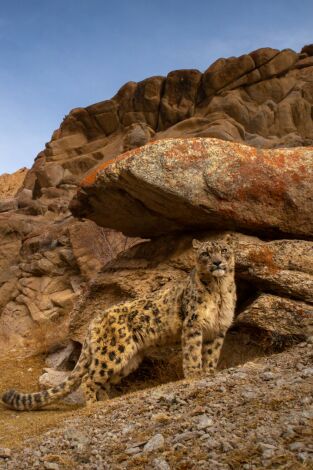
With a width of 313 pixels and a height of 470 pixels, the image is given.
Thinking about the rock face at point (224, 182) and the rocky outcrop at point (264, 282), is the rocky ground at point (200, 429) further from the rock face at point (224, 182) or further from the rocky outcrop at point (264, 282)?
the rock face at point (224, 182)

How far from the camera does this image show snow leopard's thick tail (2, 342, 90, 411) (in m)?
8.88

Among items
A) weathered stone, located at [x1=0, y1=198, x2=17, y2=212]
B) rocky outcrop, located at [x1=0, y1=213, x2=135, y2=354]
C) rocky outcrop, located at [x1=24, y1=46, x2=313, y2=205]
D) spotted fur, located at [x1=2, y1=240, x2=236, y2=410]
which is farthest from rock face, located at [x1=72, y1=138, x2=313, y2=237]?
weathered stone, located at [x1=0, y1=198, x2=17, y2=212]

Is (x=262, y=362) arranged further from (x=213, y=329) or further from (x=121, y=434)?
(x=121, y=434)

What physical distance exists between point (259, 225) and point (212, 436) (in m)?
5.71

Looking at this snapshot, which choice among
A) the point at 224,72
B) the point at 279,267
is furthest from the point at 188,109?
the point at 279,267

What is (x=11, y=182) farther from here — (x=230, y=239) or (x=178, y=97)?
(x=230, y=239)

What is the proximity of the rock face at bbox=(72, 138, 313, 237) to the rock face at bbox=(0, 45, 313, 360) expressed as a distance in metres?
0.02

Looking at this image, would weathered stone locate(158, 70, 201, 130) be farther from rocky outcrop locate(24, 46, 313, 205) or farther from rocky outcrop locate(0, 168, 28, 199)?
rocky outcrop locate(0, 168, 28, 199)

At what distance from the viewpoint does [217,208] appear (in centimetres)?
999

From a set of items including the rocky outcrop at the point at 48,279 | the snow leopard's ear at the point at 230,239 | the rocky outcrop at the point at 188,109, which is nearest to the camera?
the snow leopard's ear at the point at 230,239

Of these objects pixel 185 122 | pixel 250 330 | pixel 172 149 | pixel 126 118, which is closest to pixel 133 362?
pixel 250 330

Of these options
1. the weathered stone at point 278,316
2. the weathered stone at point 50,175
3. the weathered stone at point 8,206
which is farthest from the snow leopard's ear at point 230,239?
the weathered stone at point 50,175

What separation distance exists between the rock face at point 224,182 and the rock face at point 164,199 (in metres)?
0.02

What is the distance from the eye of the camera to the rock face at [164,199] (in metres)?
10.0
